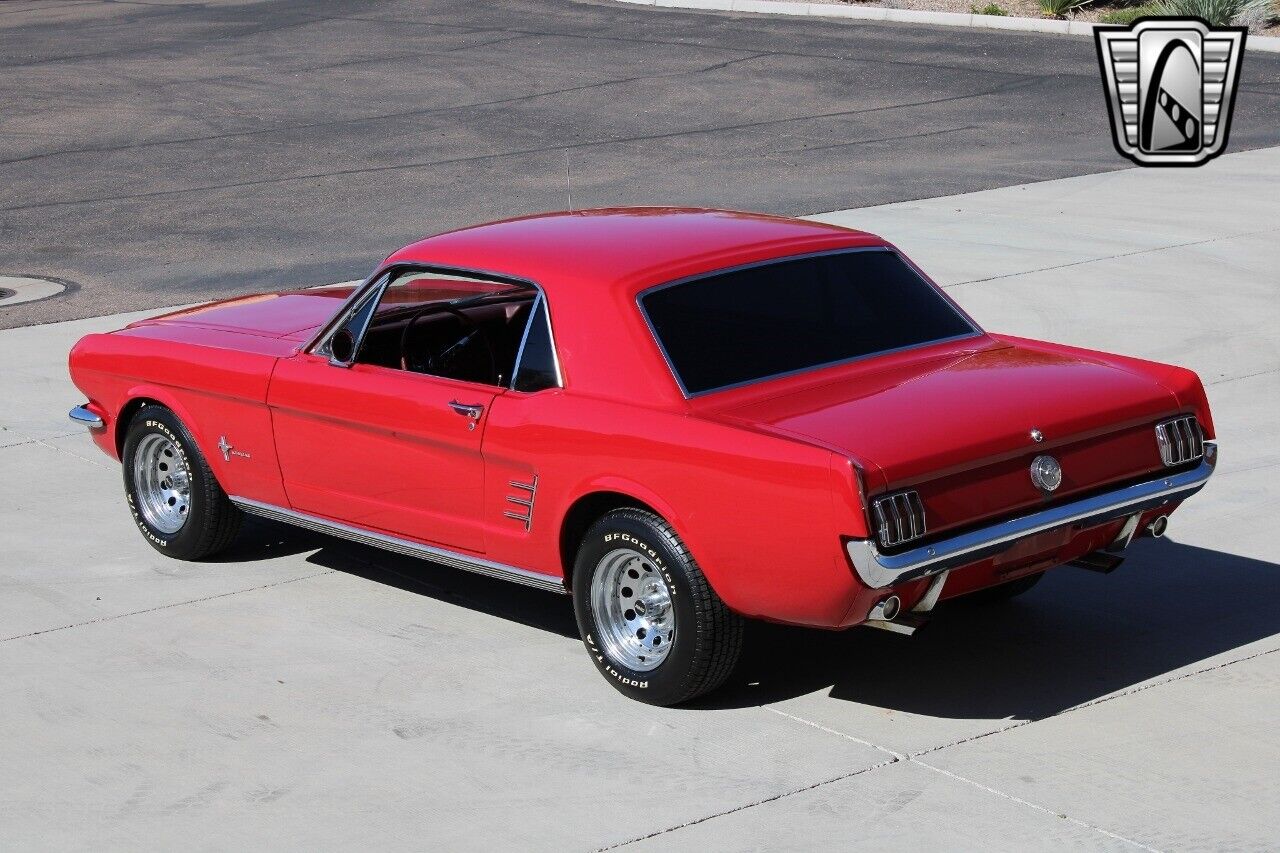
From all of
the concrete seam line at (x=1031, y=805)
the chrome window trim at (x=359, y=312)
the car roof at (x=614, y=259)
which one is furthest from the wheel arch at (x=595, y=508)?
the chrome window trim at (x=359, y=312)

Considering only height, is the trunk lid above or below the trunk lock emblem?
above

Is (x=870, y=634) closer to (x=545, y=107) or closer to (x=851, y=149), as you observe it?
(x=851, y=149)

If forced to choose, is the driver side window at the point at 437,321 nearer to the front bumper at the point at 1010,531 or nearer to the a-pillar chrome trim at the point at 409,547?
the a-pillar chrome trim at the point at 409,547

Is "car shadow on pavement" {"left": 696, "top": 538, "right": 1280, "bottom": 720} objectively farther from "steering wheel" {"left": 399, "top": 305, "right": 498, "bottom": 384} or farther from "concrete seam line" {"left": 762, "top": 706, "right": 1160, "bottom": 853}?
"steering wheel" {"left": 399, "top": 305, "right": 498, "bottom": 384}

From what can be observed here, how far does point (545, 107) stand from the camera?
72.0 feet

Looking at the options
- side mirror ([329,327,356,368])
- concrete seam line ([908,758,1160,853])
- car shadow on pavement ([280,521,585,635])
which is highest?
side mirror ([329,327,356,368])

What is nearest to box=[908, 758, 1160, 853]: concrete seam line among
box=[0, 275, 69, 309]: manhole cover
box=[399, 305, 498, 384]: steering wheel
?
box=[399, 305, 498, 384]: steering wheel

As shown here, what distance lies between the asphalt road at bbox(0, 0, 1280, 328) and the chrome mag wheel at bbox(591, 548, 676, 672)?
24.6ft

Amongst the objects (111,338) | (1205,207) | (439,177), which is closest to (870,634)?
(111,338)

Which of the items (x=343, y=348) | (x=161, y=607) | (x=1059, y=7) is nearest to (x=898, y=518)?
(x=343, y=348)

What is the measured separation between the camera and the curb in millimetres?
26266

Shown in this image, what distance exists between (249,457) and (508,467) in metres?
1.47

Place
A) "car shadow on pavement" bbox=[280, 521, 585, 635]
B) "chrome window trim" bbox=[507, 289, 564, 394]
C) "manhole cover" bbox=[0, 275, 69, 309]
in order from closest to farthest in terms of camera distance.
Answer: "chrome window trim" bbox=[507, 289, 564, 394] < "car shadow on pavement" bbox=[280, 521, 585, 635] < "manhole cover" bbox=[0, 275, 69, 309]

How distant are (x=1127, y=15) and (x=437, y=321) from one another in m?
21.4
